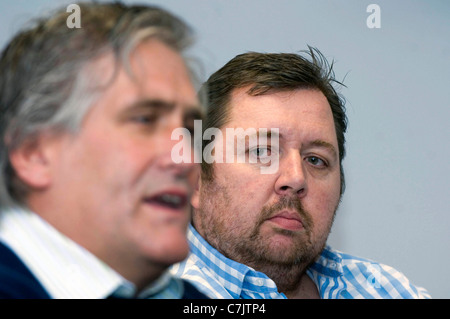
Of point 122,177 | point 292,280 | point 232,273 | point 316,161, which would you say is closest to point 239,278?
point 232,273

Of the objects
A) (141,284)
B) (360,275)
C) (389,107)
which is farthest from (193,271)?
(389,107)

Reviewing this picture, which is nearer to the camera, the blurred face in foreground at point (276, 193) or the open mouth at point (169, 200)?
the open mouth at point (169, 200)

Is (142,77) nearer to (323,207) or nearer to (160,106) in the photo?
(160,106)

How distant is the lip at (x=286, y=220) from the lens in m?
0.84

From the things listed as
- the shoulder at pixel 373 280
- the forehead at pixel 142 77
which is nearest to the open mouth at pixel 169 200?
the forehead at pixel 142 77

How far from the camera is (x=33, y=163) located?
57 cm

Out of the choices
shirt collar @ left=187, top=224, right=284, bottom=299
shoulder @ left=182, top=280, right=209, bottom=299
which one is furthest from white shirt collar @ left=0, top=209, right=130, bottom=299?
shirt collar @ left=187, top=224, right=284, bottom=299

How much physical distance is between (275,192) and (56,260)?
1.25 ft

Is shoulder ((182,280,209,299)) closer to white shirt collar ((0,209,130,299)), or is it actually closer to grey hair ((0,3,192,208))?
white shirt collar ((0,209,130,299))

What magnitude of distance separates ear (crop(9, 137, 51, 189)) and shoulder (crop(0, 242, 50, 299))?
0.08m

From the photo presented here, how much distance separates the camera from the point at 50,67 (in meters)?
0.58

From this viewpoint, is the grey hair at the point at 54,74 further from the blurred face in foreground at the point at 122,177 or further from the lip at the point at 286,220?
the lip at the point at 286,220
